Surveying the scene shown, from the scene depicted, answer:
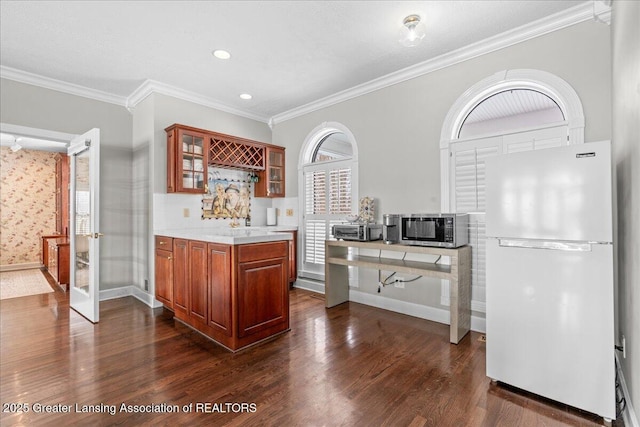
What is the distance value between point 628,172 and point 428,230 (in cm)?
149

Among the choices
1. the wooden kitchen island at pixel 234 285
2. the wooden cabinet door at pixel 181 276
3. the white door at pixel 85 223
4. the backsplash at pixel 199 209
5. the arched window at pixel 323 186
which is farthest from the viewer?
→ the arched window at pixel 323 186

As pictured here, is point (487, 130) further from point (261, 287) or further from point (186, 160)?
point (186, 160)

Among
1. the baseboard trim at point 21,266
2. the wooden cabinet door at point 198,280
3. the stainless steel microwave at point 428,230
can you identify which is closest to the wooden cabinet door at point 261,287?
the wooden cabinet door at point 198,280

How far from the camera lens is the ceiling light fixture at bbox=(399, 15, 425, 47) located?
2562mm

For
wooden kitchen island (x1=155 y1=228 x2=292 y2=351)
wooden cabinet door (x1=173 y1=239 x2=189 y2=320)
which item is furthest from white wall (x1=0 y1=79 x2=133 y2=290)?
wooden kitchen island (x1=155 y1=228 x2=292 y2=351)

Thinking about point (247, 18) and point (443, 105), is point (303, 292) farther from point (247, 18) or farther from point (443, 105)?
point (247, 18)

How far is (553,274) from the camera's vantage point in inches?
76.1

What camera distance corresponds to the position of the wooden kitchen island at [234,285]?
265 centimetres

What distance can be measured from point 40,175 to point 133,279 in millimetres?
4591

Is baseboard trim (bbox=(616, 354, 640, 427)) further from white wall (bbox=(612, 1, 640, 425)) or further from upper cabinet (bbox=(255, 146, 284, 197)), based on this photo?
upper cabinet (bbox=(255, 146, 284, 197))

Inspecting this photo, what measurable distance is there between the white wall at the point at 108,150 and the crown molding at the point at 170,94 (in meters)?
0.33

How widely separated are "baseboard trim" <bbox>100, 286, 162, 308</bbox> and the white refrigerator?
3733 mm

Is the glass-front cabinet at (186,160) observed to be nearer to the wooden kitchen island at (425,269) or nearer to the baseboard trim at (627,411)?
the wooden kitchen island at (425,269)

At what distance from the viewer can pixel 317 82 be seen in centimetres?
395
